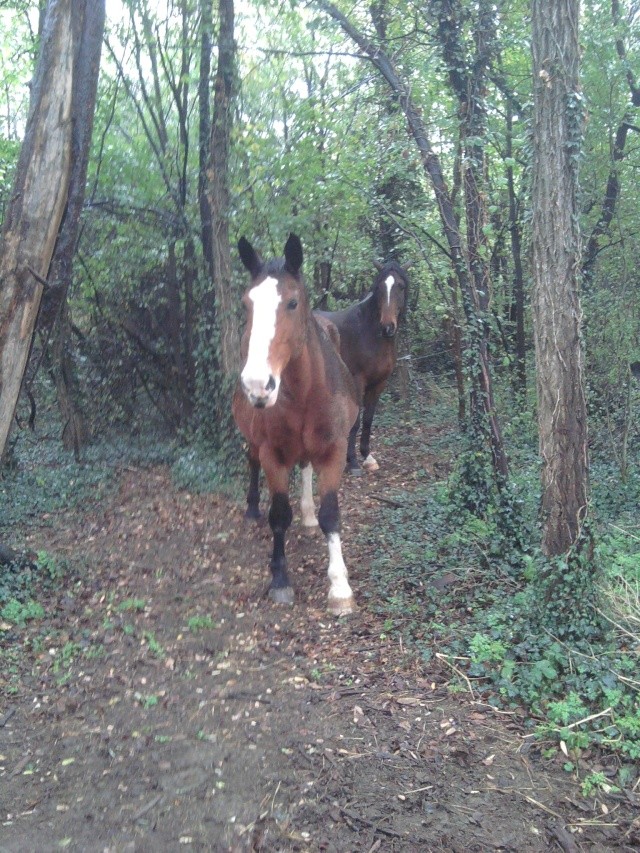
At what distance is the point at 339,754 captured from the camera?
3.48 metres

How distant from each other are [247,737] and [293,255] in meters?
3.22

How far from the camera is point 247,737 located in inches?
145

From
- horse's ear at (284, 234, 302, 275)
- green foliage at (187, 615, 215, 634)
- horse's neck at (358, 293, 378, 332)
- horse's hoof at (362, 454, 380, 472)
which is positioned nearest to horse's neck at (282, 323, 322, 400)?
horse's ear at (284, 234, 302, 275)

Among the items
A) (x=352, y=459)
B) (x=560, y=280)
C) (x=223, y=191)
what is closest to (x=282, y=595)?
(x=560, y=280)

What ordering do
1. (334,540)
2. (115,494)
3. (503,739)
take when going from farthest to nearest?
(115,494)
(334,540)
(503,739)

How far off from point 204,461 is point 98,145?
486cm

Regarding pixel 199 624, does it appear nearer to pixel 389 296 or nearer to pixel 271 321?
pixel 271 321

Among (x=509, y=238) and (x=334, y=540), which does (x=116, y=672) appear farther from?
(x=509, y=238)

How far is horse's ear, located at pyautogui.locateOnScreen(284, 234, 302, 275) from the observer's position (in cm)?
516

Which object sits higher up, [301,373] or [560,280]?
[560,280]

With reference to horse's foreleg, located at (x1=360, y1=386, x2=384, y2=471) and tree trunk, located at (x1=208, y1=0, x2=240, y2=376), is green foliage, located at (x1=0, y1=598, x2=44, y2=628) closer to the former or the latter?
tree trunk, located at (x1=208, y1=0, x2=240, y2=376)

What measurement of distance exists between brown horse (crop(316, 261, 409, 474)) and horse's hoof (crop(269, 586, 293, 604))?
3.75 meters

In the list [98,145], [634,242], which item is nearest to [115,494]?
[98,145]

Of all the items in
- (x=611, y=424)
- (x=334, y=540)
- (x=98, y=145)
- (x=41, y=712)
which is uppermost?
(x=98, y=145)
